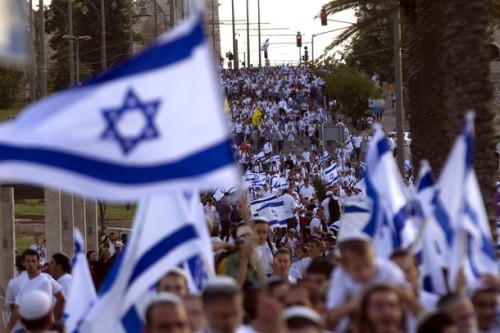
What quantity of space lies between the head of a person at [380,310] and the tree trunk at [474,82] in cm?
646

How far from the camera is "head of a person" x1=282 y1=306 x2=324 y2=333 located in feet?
24.1

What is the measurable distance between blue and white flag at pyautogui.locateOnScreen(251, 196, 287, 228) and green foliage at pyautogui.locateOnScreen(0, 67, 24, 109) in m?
46.8

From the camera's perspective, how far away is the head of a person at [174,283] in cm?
912

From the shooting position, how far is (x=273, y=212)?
80.3ft

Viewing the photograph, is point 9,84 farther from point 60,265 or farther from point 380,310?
point 380,310

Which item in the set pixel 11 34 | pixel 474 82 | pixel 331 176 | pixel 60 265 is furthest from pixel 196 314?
pixel 331 176

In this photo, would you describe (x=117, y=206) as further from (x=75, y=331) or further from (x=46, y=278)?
(x=75, y=331)

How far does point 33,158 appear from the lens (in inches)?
293

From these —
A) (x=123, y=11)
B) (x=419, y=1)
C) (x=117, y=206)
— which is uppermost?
(x=123, y=11)

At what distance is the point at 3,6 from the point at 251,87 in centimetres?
7605

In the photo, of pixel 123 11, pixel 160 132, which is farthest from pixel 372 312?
pixel 123 11

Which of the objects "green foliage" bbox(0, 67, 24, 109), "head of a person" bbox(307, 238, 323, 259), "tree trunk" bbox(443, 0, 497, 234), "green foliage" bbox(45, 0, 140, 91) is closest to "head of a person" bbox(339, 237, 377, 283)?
"tree trunk" bbox(443, 0, 497, 234)

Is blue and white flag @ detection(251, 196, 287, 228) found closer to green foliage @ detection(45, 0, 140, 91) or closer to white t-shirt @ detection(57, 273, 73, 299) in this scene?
white t-shirt @ detection(57, 273, 73, 299)

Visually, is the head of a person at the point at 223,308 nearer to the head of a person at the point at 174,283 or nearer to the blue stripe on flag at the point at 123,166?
the blue stripe on flag at the point at 123,166
